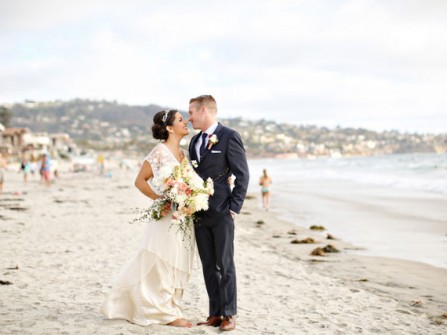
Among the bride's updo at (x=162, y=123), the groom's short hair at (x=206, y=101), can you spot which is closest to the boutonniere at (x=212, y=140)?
the groom's short hair at (x=206, y=101)

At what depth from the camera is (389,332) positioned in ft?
16.6

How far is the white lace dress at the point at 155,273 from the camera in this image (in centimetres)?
473

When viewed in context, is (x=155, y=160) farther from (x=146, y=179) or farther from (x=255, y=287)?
(x=255, y=287)

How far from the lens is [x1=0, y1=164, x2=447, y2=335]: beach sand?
5074mm

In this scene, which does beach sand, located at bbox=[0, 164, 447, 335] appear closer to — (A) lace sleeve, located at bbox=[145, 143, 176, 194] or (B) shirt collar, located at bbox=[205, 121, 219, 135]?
(A) lace sleeve, located at bbox=[145, 143, 176, 194]

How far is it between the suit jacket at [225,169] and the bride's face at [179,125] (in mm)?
326

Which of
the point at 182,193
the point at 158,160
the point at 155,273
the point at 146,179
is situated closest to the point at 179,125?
the point at 158,160

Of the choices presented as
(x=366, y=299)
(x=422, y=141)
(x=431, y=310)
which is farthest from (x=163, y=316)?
(x=422, y=141)

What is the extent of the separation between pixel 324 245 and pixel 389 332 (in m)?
5.46

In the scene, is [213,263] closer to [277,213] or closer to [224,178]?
[224,178]

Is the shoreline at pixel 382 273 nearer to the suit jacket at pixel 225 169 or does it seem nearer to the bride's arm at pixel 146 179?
the suit jacket at pixel 225 169

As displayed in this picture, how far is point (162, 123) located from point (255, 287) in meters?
3.08

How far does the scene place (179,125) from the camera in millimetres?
4785

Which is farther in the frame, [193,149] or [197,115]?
[193,149]
